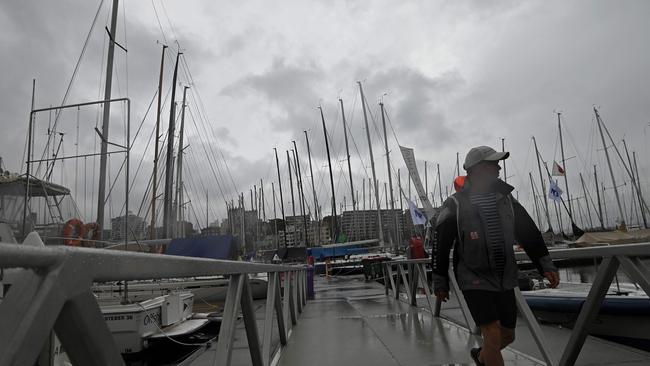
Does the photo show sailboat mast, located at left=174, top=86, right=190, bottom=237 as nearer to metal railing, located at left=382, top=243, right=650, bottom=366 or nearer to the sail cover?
the sail cover

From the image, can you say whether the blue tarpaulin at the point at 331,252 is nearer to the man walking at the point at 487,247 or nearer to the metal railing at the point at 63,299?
the man walking at the point at 487,247

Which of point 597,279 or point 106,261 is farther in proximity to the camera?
point 597,279

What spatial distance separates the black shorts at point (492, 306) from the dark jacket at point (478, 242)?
0.16 feet

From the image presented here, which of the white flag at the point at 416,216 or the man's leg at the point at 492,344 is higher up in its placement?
the white flag at the point at 416,216

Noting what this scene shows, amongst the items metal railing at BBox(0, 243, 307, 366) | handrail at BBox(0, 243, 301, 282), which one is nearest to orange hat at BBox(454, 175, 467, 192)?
handrail at BBox(0, 243, 301, 282)

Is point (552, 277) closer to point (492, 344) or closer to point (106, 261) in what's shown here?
point (492, 344)

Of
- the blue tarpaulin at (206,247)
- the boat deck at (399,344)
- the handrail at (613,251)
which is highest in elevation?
the blue tarpaulin at (206,247)

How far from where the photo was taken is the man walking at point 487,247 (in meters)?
3.39

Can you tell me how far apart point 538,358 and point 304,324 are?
4302 millimetres

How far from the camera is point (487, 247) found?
135 inches

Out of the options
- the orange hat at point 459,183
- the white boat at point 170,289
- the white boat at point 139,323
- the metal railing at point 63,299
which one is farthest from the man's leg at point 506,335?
the white boat at point 170,289

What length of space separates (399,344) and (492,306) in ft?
9.20

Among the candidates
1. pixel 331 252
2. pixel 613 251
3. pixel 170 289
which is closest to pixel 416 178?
pixel 331 252

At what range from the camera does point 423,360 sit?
16.4 ft
